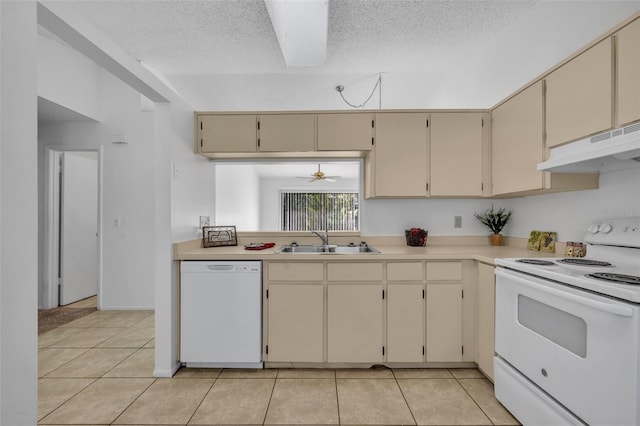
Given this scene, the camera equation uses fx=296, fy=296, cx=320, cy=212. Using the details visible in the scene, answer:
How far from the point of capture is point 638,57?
4.36ft

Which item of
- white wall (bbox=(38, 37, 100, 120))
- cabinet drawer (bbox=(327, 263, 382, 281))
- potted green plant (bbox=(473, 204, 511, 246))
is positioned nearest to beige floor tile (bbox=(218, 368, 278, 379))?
cabinet drawer (bbox=(327, 263, 382, 281))

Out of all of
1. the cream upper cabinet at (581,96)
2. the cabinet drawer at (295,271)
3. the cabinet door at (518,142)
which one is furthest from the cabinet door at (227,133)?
the cream upper cabinet at (581,96)

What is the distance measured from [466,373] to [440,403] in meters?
0.48

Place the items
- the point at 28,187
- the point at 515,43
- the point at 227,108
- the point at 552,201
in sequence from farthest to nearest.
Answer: the point at 227,108, the point at 515,43, the point at 552,201, the point at 28,187

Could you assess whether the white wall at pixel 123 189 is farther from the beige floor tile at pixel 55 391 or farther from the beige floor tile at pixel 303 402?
the beige floor tile at pixel 303 402

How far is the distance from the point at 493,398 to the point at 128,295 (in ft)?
13.0

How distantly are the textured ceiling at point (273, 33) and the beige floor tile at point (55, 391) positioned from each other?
271 cm

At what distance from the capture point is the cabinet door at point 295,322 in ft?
7.39

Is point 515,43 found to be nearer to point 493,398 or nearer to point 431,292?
point 431,292

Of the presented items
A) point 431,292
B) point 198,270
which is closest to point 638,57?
point 431,292

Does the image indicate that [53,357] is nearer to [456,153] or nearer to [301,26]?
[301,26]

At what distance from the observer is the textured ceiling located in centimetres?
230

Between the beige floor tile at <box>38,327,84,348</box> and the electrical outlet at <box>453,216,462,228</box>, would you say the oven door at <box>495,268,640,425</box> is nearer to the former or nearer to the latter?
the electrical outlet at <box>453,216,462,228</box>

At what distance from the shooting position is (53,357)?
8.21ft
